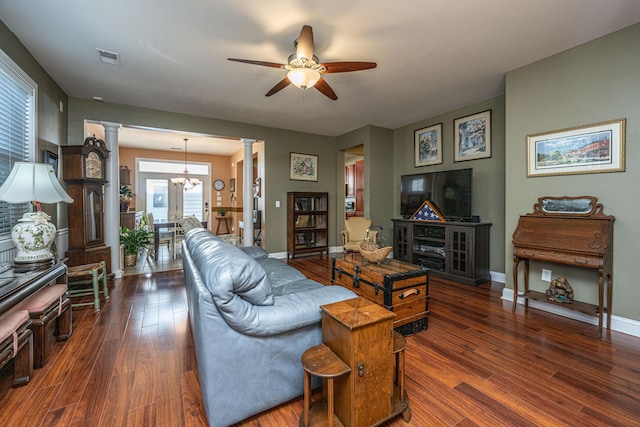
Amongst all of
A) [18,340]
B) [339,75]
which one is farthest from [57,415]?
[339,75]

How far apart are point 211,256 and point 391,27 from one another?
236 centimetres

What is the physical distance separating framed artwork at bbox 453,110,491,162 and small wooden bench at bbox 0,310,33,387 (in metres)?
5.14

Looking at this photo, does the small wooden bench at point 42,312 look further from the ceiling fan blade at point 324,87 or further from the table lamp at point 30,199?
the ceiling fan blade at point 324,87

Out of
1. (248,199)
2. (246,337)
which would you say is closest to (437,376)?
(246,337)

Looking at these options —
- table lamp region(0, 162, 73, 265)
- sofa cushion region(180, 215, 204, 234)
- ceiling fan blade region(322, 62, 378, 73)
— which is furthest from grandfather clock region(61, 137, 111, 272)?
ceiling fan blade region(322, 62, 378, 73)

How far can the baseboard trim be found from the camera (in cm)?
234

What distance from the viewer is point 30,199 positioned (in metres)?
2.01

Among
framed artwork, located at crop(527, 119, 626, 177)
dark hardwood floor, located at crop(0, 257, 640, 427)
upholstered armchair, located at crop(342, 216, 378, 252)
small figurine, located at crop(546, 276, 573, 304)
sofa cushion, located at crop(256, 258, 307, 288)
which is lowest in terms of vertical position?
dark hardwood floor, located at crop(0, 257, 640, 427)

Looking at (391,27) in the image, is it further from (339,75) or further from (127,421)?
(127,421)

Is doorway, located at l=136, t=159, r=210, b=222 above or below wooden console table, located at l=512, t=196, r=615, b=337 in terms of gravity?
above

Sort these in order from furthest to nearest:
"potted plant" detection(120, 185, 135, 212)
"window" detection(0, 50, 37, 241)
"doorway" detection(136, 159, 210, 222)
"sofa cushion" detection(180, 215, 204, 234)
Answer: "doorway" detection(136, 159, 210, 222), "potted plant" detection(120, 185, 135, 212), "sofa cushion" detection(180, 215, 204, 234), "window" detection(0, 50, 37, 241)

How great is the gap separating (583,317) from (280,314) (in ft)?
9.85

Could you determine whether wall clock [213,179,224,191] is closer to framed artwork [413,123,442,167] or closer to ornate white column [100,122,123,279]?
ornate white column [100,122,123,279]

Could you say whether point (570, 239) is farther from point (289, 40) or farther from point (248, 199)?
point (248, 199)
